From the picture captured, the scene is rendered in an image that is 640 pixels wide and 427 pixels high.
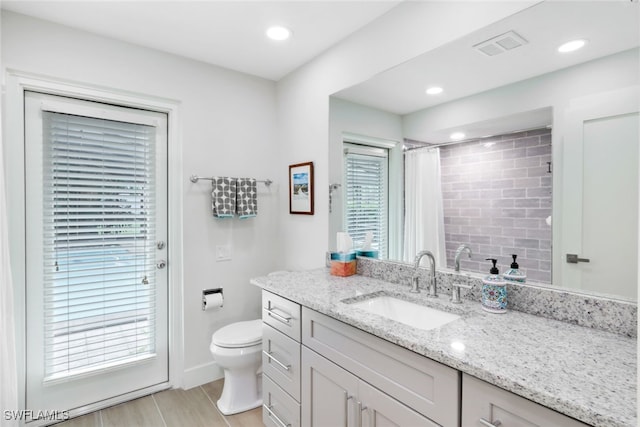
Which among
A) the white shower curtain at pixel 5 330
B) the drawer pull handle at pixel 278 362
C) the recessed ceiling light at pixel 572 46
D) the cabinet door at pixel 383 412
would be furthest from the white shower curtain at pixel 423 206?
the white shower curtain at pixel 5 330

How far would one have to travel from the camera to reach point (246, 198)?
8.63 ft

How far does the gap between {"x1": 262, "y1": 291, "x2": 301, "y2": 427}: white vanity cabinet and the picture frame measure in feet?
2.72

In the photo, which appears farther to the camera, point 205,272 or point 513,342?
point 205,272

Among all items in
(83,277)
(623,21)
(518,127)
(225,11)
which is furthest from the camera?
(83,277)

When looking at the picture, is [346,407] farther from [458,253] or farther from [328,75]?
[328,75]

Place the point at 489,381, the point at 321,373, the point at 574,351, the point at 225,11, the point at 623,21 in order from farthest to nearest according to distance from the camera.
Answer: the point at 225,11 → the point at 321,373 → the point at 623,21 → the point at 574,351 → the point at 489,381

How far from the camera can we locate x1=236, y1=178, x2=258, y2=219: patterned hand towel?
2.61 meters

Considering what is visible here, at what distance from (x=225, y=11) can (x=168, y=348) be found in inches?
92.6

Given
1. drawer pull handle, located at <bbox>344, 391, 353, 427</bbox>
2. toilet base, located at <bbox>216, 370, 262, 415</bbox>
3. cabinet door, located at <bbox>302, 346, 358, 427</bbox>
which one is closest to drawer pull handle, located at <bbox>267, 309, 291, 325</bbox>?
cabinet door, located at <bbox>302, 346, 358, 427</bbox>

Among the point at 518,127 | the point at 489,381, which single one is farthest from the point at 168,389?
the point at 518,127

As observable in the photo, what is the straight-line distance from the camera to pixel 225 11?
6.24ft

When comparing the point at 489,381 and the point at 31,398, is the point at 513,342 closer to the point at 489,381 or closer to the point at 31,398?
the point at 489,381

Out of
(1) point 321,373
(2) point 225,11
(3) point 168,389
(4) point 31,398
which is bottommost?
(3) point 168,389

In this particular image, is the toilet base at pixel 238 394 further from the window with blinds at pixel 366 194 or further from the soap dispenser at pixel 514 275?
the soap dispenser at pixel 514 275
